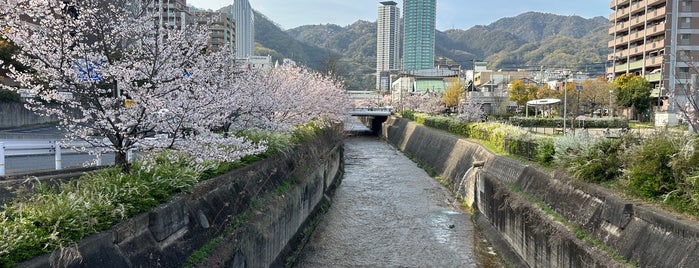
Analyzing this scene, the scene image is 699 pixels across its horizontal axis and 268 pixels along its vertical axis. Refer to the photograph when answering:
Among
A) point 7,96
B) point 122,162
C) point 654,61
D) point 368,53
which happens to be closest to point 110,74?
point 122,162

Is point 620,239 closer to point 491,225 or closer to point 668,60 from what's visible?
point 491,225

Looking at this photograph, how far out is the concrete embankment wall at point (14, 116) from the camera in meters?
29.6

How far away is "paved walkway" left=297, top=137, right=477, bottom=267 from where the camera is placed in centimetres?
1457

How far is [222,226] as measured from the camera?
9.95 meters

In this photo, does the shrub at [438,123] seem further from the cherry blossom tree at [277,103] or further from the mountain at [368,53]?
the mountain at [368,53]

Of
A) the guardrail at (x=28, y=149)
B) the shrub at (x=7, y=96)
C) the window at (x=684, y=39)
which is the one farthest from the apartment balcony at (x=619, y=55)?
the guardrail at (x=28, y=149)

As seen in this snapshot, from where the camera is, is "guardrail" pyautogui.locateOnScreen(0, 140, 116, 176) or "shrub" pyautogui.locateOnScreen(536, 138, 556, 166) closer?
"guardrail" pyautogui.locateOnScreen(0, 140, 116, 176)

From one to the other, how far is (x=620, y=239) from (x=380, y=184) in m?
18.5

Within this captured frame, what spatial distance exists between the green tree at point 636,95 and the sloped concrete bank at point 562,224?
40.2 meters

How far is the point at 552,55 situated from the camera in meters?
151

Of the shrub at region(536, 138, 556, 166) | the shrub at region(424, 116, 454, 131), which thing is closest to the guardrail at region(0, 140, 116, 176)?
the shrub at region(536, 138, 556, 166)

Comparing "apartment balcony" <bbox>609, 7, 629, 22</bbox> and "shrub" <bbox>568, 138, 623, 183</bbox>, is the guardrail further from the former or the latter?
"apartment balcony" <bbox>609, 7, 629, 22</bbox>

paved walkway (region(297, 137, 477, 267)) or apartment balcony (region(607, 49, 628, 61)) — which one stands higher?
apartment balcony (region(607, 49, 628, 61))

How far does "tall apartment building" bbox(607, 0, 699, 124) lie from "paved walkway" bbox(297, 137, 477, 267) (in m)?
39.8
